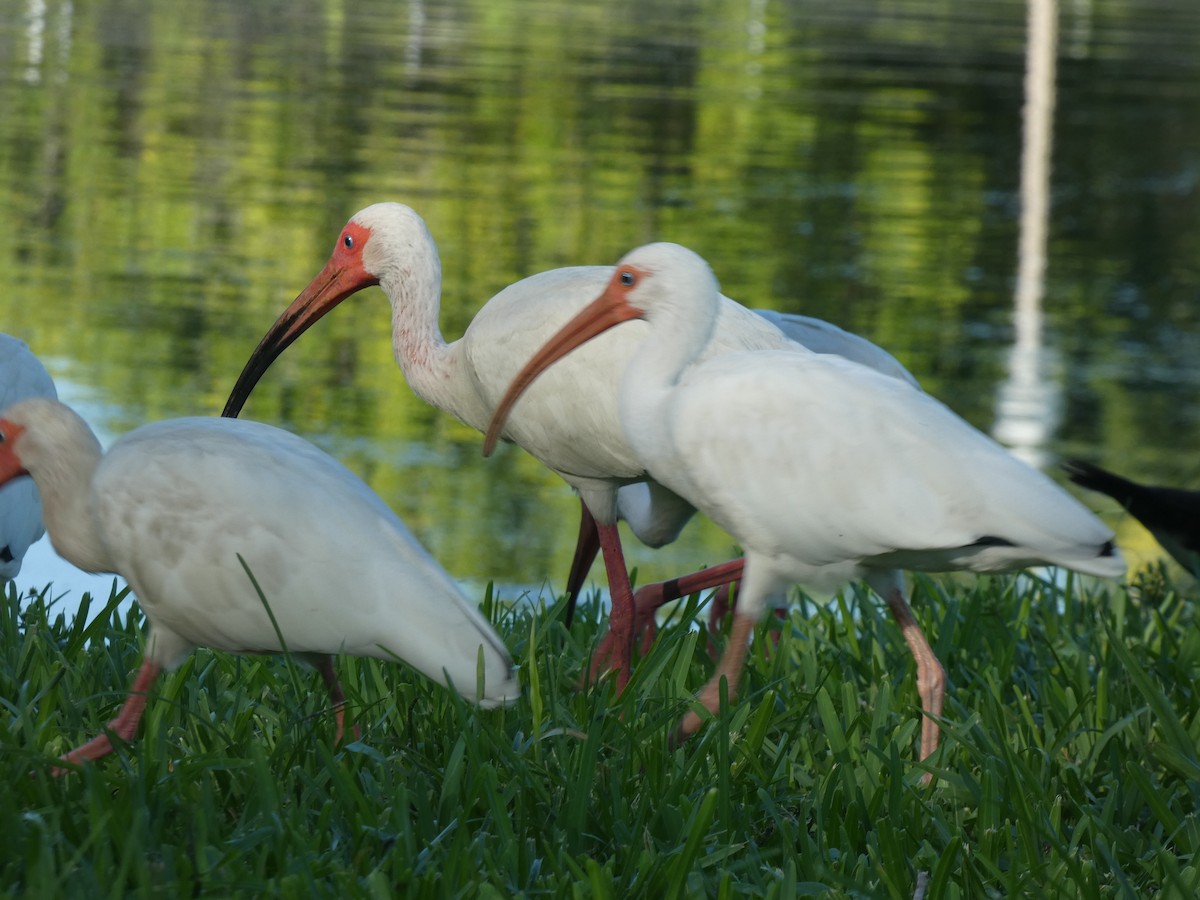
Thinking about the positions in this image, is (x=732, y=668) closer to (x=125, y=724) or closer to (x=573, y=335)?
(x=573, y=335)

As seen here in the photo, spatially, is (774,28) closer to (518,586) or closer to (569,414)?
(518,586)

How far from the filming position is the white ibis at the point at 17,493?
17.0ft

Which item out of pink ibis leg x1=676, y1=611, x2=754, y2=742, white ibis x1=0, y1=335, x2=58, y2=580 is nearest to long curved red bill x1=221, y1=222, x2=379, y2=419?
white ibis x1=0, y1=335, x2=58, y2=580

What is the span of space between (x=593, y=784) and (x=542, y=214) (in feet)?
42.9

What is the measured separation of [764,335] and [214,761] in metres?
2.18

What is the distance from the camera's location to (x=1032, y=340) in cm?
1391

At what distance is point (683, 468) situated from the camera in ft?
14.6

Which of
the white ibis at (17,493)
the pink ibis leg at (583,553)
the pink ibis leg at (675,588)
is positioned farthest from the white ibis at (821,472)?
the white ibis at (17,493)

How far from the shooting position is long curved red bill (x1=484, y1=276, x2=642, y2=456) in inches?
188

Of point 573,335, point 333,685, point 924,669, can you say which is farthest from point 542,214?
point 333,685

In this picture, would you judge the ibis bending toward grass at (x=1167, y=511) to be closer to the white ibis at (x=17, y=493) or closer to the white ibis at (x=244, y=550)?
the white ibis at (x=244, y=550)

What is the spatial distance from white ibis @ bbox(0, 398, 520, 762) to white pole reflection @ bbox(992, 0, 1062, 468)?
284 inches

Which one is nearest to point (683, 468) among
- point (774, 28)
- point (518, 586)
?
point (518, 586)

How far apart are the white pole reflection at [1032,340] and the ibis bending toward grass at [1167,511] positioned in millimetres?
4495
